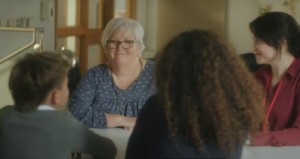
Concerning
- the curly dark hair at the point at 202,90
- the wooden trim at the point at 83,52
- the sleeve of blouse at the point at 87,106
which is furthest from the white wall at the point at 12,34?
the curly dark hair at the point at 202,90

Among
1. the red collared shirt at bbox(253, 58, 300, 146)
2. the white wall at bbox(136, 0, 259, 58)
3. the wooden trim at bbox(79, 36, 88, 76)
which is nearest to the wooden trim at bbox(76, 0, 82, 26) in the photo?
Result: the wooden trim at bbox(79, 36, 88, 76)

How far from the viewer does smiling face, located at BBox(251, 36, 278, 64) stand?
5.90 feet

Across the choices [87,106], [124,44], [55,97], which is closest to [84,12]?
[124,44]

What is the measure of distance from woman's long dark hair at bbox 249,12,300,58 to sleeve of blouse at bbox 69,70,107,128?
2.79 ft

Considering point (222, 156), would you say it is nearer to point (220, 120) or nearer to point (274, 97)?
point (220, 120)

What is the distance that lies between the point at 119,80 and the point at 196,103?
1084 mm

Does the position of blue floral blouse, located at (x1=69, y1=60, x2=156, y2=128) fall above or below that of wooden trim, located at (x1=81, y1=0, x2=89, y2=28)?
below

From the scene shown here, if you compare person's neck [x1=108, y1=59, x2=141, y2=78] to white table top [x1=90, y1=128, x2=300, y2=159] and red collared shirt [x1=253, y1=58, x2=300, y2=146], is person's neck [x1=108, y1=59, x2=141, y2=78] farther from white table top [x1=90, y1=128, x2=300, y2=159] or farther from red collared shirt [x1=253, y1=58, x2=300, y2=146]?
red collared shirt [x1=253, y1=58, x2=300, y2=146]

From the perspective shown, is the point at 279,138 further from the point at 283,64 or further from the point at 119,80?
the point at 119,80

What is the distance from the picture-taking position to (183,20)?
18.4ft

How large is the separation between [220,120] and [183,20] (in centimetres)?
472

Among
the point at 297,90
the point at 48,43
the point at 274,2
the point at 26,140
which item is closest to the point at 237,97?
the point at 26,140

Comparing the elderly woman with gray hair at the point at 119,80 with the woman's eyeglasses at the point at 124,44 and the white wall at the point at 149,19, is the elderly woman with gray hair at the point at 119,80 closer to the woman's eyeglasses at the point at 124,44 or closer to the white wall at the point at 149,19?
the woman's eyeglasses at the point at 124,44

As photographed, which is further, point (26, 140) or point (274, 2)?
point (274, 2)
